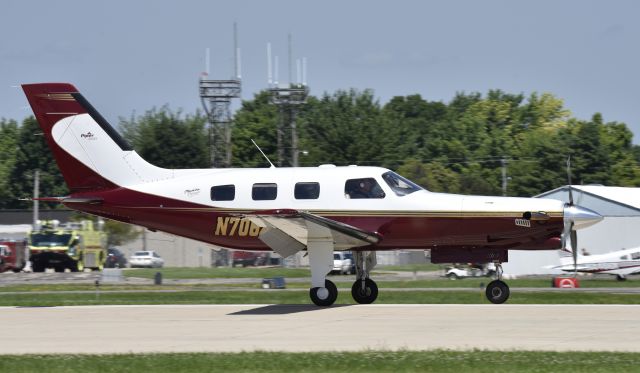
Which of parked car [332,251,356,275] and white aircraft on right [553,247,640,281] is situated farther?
parked car [332,251,356,275]

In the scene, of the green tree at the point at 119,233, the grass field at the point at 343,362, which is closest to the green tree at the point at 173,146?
the green tree at the point at 119,233

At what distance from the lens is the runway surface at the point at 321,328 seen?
1551 centimetres

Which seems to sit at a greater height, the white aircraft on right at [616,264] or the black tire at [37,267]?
the black tire at [37,267]

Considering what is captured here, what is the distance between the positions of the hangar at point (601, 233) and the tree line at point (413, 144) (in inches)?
823

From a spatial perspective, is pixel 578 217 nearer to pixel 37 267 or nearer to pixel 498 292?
pixel 498 292

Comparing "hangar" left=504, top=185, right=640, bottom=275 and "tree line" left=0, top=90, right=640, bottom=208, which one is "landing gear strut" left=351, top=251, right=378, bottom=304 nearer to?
"hangar" left=504, top=185, right=640, bottom=275

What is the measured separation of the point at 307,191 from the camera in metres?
22.3

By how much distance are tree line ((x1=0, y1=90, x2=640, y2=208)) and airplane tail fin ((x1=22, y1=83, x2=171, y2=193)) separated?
160 ft

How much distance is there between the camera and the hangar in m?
51.5

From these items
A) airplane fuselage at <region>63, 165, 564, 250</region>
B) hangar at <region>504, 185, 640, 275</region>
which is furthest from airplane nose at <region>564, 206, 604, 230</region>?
hangar at <region>504, 185, 640, 275</region>

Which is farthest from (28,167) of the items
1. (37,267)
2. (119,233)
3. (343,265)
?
(343,265)

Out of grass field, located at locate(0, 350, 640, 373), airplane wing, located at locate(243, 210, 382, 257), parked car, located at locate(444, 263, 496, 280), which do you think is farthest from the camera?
parked car, located at locate(444, 263, 496, 280)

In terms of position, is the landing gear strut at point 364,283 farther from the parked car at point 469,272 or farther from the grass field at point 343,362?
the parked car at point 469,272

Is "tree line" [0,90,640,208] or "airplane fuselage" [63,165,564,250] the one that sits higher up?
"tree line" [0,90,640,208]
